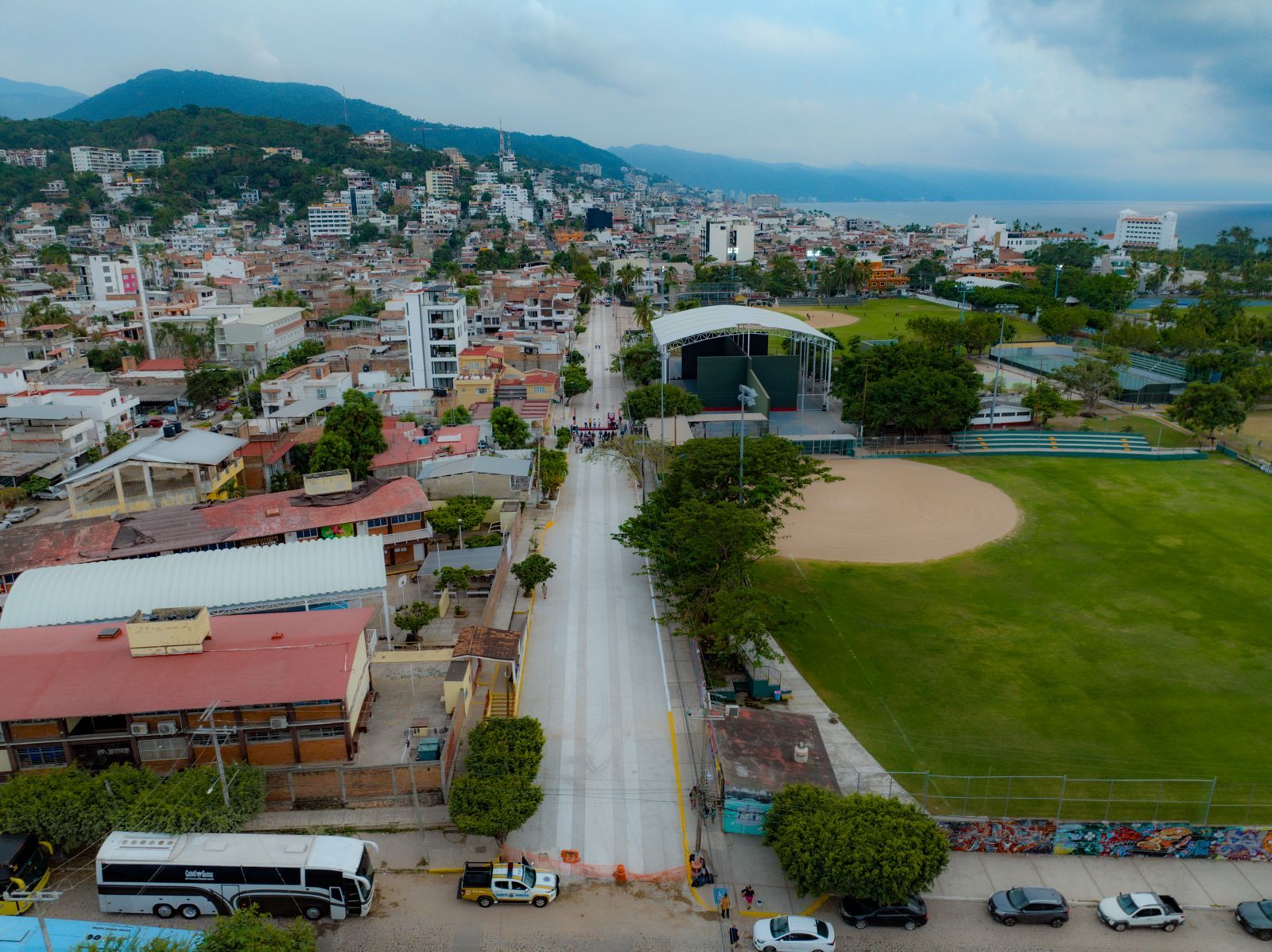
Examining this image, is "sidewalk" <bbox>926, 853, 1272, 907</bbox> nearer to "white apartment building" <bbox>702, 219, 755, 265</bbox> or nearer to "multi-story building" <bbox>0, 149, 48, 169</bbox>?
"white apartment building" <bbox>702, 219, 755, 265</bbox>

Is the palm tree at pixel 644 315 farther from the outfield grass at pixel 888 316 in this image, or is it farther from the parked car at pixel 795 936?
the parked car at pixel 795 936

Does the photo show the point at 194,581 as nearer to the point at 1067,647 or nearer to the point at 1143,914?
the point at 1143,914

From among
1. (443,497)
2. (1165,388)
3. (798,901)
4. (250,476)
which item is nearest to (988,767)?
(798,901)

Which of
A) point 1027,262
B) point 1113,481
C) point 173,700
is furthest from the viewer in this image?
point 1027,262

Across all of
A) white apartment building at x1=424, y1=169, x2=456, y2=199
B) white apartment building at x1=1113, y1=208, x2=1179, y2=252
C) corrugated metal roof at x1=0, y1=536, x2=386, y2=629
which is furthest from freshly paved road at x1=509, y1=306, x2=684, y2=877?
white apartment building at x1=1113, y1=208, x2=1179, y2=252

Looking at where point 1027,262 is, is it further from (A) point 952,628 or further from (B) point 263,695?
(B) point 263,695
